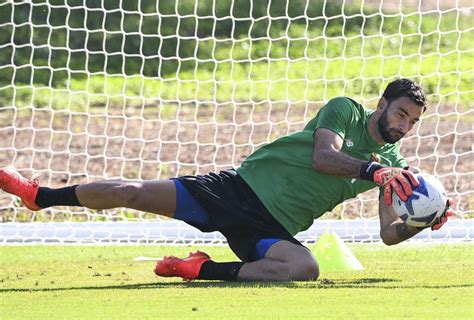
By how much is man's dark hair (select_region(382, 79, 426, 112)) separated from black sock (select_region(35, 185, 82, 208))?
77.2 inches

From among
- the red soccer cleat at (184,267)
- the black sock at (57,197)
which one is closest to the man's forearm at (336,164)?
the red soccer cleat at (184,267)

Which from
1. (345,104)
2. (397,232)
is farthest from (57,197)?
(397,232)

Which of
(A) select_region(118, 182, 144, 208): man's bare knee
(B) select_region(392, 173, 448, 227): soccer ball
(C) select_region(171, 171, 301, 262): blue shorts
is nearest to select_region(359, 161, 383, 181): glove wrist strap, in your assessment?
(B) select_region(392, 173, 448, 227): soccer ball

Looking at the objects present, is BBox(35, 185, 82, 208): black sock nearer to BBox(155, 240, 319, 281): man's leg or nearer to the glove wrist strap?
BBox(155, 240, 319, 281): man's leg

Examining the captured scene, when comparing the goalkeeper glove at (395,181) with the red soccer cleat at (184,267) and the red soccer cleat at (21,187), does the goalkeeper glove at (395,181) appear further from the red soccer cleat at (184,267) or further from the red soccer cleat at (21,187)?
the red soccer cleat at (21,187)

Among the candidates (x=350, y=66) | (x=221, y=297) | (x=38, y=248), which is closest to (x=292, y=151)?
(x=221, y=297)

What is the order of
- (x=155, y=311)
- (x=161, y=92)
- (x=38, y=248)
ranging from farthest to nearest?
1. (x=161, y=92)
2. (x=38, y=248)
3. (x=155, y=311)

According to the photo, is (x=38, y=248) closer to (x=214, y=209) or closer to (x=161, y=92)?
(x=214, y=209)

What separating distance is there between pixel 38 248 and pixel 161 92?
531 cm

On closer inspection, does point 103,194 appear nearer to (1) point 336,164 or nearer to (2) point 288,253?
(2) point 288,253

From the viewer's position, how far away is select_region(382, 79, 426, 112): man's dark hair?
24.3 ft

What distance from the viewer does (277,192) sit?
7.59 m

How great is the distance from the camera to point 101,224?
10.2 meters

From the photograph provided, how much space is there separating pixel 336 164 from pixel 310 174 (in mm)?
354
